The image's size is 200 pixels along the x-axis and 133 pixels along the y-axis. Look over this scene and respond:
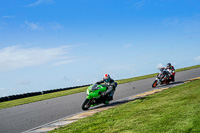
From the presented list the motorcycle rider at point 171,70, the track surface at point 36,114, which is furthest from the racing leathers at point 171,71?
the track surface at point 36,114

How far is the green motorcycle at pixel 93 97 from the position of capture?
34.9 feet

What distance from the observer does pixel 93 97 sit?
1067 centimetres

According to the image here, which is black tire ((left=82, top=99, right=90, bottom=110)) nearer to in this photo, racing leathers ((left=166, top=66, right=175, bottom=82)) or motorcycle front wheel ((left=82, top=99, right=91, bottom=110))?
motorcycle front wheel ((left=82, top=99, right=91, bottom=110))

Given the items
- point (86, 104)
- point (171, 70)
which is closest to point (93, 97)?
point (86, 104)

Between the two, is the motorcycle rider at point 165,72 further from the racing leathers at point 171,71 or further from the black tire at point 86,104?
the black tire at point 86,104

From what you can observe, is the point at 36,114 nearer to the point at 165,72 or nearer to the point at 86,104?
the point at 86,104

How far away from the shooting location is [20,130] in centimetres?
811

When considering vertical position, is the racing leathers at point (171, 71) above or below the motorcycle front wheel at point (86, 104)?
above

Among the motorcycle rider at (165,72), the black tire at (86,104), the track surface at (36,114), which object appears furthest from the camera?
the motorcycle rider at (165,72)

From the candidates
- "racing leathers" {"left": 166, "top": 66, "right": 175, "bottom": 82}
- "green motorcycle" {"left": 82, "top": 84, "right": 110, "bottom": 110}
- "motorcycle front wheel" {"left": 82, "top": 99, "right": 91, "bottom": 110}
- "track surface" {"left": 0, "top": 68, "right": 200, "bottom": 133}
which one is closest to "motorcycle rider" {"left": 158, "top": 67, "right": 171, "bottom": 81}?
"racing leathers" {"left": 166, "top": 66, "right": 175, "bottom": 82}

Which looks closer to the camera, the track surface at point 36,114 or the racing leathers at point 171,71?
the track surface at point 36,114

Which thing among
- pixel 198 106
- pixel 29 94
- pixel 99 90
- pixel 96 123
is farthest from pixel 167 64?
pixel 29 94

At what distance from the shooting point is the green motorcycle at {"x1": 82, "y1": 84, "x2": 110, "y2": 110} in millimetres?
10625

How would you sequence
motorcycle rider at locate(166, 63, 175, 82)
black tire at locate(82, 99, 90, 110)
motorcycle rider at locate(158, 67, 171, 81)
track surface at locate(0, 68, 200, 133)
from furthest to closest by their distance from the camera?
motorcycle rider at locate(166, 63, 175, 82) → motorcycle rider at locate(158, 67, 171, 81) → black tire at locate(82, 99, 90, 110) → track surface at locate(0, 68, 200, 133)
